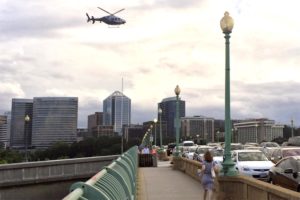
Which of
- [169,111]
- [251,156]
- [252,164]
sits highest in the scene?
[169,111]

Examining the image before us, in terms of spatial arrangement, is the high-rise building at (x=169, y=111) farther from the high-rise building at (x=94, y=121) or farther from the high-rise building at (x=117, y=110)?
the high-rise building at (x=94, y=121)

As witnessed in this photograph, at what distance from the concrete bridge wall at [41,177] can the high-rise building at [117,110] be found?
109077 mm

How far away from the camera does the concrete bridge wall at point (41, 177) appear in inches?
1024

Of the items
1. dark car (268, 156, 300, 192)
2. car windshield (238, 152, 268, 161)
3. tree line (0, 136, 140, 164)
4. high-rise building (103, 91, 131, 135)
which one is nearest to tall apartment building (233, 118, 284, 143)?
high-rise building (103, 91, 131, 135)

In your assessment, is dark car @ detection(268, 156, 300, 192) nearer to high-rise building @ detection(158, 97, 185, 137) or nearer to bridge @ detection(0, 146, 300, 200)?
bridge @ detection(0, 146, 300, 200)

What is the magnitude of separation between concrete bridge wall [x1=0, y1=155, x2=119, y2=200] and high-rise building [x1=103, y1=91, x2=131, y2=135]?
10908cm

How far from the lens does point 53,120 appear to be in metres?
117

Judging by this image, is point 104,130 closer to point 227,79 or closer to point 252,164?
point 252,164

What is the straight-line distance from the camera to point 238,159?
2253 centimetres

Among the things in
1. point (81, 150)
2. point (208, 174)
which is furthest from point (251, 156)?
point (81, 150)

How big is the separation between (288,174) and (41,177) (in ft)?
55.4

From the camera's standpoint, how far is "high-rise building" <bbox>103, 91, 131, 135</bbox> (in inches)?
5605

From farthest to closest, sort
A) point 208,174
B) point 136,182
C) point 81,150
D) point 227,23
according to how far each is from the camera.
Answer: point 81,150
point 136,182
point 227,23
point 208,174

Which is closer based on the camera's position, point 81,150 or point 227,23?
point 227,23
